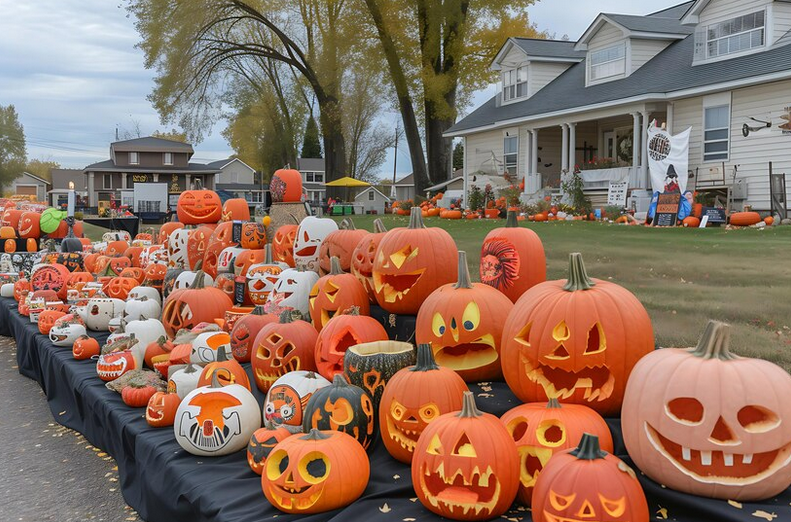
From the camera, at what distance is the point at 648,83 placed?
17.1 m

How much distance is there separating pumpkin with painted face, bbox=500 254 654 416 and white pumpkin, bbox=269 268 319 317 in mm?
2361

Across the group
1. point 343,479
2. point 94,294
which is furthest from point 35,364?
point 343,479

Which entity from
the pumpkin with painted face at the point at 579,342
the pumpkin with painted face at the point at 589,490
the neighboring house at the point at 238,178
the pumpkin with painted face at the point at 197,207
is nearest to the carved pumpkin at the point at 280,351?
the pumpkin with painted face at the point at 579,342

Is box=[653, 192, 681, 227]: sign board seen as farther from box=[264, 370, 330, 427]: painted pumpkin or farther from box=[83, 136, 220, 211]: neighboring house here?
box=[83, 136, 220, 211]: neighboring house

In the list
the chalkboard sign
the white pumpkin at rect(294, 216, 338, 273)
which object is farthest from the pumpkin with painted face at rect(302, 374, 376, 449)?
the chalkboard sign

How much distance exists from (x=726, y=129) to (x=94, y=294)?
14.1m

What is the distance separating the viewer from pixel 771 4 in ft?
48.0

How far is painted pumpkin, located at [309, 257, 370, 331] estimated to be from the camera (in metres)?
4.38

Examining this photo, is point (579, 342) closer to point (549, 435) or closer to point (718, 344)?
point (549, 435)

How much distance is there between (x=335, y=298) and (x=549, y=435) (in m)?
2.15

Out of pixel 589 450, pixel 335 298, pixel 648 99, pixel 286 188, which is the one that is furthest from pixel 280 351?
pixel 648 99

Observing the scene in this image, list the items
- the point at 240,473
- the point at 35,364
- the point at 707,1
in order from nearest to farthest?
the point at 240,473, the point at 35,364, the point at 707,1

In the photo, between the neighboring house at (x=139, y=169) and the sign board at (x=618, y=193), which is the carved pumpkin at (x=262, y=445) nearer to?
the sign board at (x=618, y=193)

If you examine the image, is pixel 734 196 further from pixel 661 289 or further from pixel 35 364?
pixel 35 364
